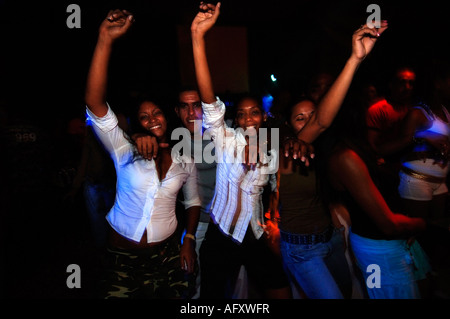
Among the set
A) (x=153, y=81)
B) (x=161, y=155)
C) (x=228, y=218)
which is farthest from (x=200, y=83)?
(x=153, y=81)

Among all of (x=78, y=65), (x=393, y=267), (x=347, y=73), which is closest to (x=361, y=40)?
(x=347, y=73)

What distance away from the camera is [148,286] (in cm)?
162

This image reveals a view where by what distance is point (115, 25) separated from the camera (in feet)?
4.62

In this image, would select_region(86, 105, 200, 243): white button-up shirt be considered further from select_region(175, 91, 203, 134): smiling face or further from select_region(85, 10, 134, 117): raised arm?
select_region(175, 91, 203, 134): smiling face

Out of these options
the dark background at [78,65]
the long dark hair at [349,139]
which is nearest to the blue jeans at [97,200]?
the dark background at [78,65]

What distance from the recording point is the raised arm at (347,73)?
4.78ft

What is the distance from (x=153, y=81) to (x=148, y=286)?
694 cm

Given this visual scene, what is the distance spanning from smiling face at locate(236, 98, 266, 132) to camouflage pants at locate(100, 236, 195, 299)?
966 millimetres

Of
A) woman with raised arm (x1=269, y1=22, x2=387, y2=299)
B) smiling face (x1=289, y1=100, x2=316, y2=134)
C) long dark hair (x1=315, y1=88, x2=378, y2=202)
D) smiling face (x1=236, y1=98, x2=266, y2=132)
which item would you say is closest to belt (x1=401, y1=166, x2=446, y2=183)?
long dark hair (x1=315, y1=88, x2=378, y2=202)

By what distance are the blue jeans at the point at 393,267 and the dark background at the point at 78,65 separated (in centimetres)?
184

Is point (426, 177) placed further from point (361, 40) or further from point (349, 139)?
point (361, 40)

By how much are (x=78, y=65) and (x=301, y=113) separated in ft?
Result: 22.5

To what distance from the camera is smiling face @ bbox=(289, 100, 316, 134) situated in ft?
6.08

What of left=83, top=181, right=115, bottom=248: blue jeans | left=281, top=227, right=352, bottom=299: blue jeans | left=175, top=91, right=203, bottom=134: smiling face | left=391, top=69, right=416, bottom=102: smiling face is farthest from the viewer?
left=83, top=181, right=115, bottom=248: blue jeans
